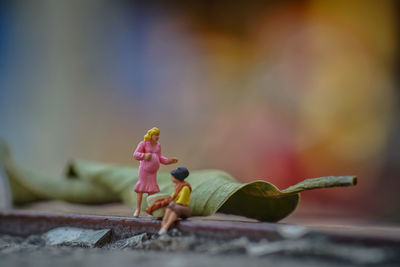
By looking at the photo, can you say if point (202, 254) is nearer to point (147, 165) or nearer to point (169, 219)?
point (169, 219)

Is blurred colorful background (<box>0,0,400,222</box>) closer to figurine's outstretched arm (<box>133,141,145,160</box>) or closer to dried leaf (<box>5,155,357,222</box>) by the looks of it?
dried leaf (<box>5,155,357,222</box>)

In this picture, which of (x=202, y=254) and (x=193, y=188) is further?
(x=193, y=188)

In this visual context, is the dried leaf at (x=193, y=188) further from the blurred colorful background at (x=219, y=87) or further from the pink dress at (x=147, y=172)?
the blurred colorful background at (x=219, y=87)

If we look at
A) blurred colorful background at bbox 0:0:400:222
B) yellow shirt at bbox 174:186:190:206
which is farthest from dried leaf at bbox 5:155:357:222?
blurred colorful background at bbox 0:0:400:222

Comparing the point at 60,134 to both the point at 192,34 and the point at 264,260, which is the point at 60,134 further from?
the point at 264,260

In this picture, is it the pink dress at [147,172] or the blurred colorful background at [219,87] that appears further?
the blurred colorful background at [219,87]

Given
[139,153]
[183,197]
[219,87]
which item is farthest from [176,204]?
[219,87]

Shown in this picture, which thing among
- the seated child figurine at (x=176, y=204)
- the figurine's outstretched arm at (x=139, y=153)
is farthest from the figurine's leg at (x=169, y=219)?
the figurine's outstretched arm at (x=139, y=153)
